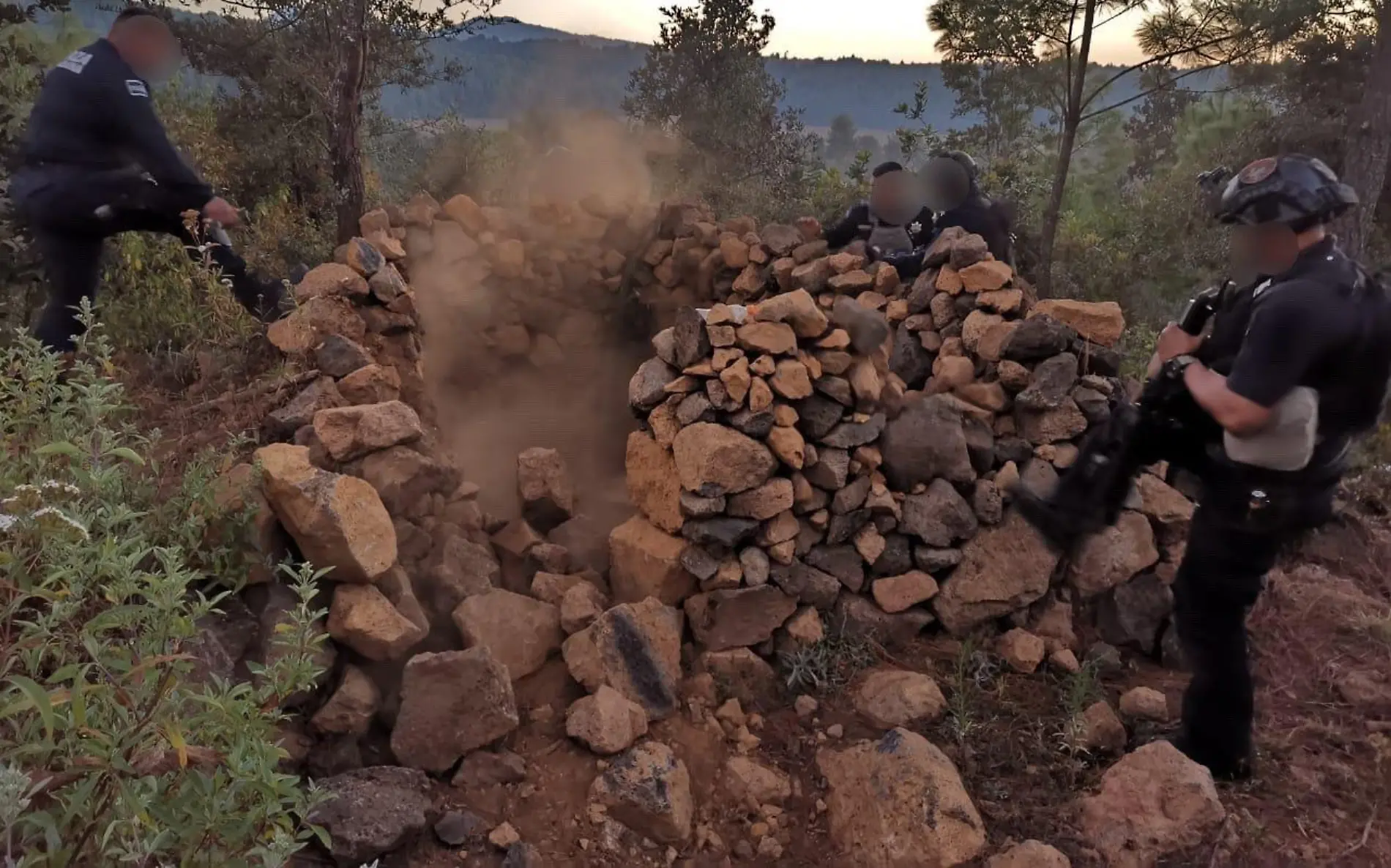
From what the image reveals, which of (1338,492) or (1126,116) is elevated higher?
(1126,116)

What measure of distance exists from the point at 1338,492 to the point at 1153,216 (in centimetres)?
766

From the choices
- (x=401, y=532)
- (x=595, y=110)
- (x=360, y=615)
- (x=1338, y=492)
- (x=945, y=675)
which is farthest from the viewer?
(x=595, y=110)

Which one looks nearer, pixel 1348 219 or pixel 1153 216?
pixel 1348 219

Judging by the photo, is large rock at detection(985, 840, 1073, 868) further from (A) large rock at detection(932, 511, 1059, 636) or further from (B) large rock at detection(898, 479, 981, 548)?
(B) large rock at detection(898, 479, 981, 548)

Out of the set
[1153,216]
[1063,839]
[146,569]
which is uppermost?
[1153,216]

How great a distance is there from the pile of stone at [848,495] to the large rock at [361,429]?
3.54 feet

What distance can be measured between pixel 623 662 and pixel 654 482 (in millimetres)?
909

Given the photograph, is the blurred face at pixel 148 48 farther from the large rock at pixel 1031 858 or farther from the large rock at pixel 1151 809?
the large rock at pixel 1151 809

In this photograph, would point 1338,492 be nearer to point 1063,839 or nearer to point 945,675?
point 945,675

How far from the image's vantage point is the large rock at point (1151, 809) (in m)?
2.67

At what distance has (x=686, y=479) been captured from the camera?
361 centimetres

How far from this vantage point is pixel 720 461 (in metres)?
3.56

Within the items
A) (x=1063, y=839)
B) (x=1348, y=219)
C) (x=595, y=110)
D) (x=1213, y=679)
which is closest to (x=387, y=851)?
(x=1063, y=839)

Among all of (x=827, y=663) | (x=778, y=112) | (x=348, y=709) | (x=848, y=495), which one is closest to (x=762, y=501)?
(x=848, y=495)
